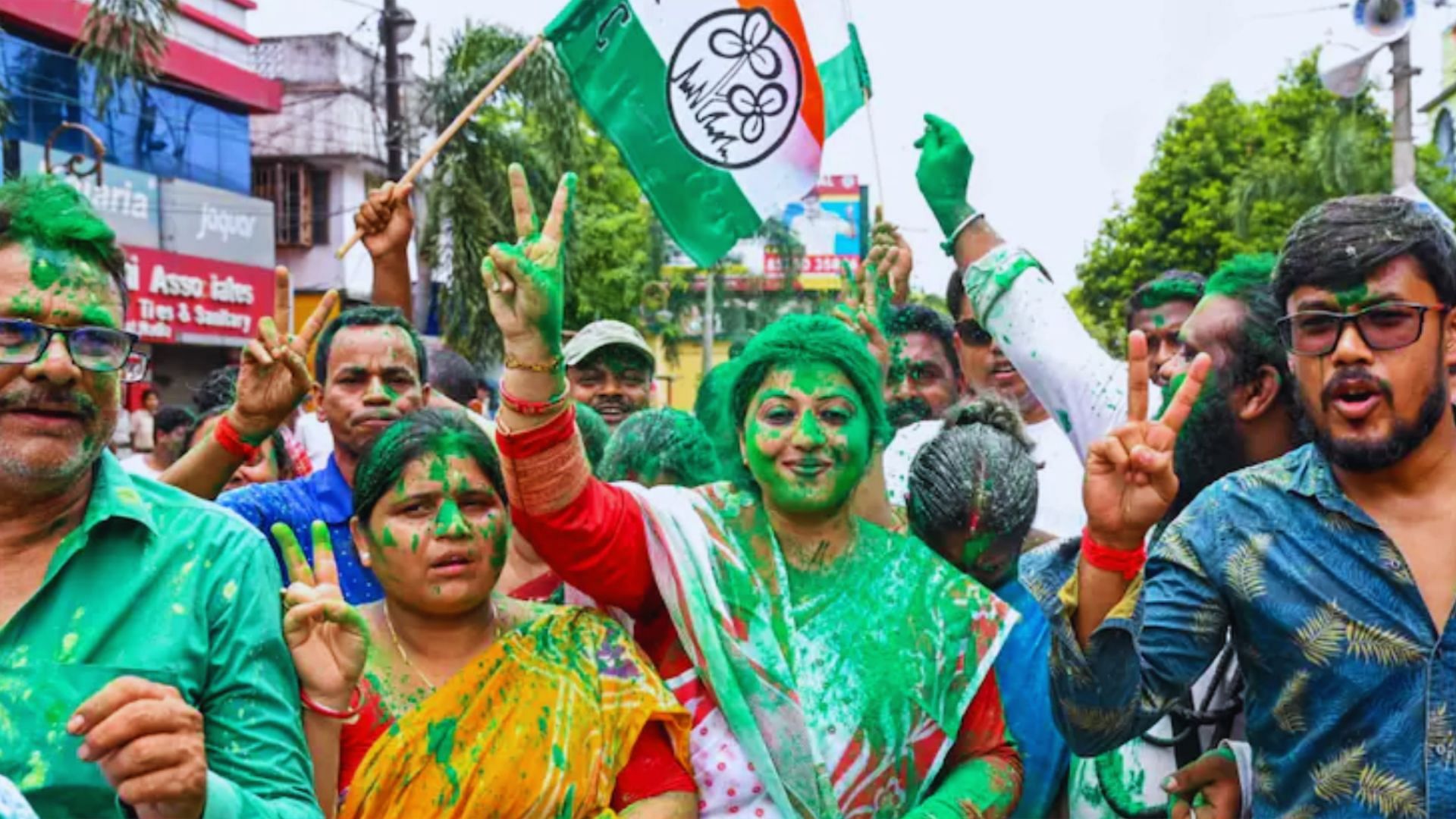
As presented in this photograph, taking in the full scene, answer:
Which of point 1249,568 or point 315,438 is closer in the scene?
point 1249,568

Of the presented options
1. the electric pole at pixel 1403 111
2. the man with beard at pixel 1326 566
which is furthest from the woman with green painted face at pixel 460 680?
the electric pole at pixel 1403 111

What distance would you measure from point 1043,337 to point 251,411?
1.92m

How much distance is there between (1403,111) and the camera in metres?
14.9

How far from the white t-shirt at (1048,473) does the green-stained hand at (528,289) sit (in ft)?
4.31

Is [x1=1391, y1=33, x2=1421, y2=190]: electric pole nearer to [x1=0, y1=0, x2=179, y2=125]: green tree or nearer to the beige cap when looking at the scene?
the beige cap

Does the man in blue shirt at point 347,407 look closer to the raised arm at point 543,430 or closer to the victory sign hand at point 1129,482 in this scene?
the raised arm at point 543,430

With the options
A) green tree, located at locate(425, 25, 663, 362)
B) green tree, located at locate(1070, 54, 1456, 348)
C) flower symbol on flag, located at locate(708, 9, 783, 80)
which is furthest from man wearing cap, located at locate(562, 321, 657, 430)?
green tree, located at locate(1070, 54, 1456, 348)

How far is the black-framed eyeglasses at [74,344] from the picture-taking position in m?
2.07

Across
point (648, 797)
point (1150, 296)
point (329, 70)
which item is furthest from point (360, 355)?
point (329, 70)

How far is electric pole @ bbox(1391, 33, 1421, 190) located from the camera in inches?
579

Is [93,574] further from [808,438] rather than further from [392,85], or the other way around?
[392,85]

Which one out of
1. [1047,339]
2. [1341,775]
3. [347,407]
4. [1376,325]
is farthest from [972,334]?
[1341,775]

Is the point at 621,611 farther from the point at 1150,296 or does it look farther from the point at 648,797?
the point at 1150,296

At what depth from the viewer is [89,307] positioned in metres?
2.14
